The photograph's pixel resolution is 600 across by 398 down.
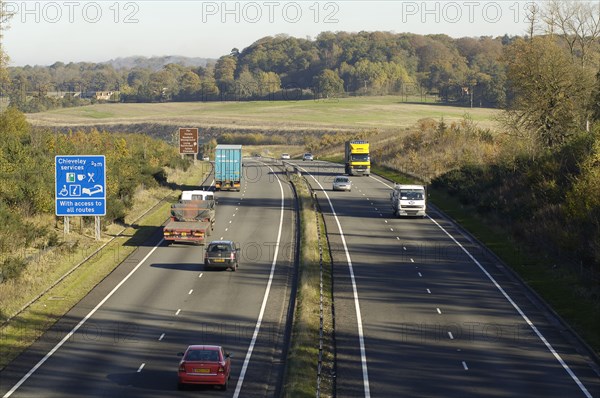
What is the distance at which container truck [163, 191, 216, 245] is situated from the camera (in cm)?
5100

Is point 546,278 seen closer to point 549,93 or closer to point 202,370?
point 202,370

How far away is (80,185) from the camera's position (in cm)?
4959

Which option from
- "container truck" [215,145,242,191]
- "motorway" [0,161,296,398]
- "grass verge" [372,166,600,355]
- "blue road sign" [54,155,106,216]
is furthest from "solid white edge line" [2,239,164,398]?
"container truck" [215,145,242,191]

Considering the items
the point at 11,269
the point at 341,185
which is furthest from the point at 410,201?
the point at 11,269

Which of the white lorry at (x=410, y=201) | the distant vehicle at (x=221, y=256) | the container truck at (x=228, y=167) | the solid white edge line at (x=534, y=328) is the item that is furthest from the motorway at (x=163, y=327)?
the container truck at (x=228, y=167)

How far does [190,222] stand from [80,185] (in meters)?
6.68

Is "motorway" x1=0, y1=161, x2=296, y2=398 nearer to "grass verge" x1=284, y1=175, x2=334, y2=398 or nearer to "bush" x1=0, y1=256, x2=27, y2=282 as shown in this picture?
"grass verge" x1=284, y1=175, x2=334, y2=398

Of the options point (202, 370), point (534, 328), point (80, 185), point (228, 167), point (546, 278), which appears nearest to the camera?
point (202, 370)

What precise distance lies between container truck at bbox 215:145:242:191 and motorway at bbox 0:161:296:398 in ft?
79.9

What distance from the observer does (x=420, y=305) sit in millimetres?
37438

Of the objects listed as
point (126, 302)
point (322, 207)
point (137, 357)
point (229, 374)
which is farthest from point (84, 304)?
point (322, 207)

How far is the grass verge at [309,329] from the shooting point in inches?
1025

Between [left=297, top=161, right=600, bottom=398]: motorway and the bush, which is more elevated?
the bush

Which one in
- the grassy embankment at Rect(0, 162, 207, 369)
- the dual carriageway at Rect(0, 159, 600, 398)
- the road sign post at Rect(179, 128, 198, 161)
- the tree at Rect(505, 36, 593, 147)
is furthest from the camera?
the road sign post at Rect(179, 128, 198, 161)
